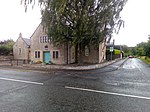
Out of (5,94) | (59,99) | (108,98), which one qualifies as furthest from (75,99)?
(5,94)

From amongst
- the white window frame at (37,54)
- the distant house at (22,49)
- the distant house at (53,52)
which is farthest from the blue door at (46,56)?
the distant house at (22,49)

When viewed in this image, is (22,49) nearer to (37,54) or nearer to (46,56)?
(37,54)

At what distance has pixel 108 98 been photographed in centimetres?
773

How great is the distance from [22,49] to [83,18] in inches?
820

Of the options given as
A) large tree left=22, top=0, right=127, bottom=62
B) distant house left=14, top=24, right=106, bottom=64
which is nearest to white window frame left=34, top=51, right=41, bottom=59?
distant house left=14, top=24, right=106, bottom=64

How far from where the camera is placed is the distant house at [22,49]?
119ft

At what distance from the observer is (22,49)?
37.2 m

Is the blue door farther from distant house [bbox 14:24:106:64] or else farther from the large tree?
the large tree

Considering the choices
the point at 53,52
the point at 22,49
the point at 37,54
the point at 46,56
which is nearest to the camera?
the point at 53,52

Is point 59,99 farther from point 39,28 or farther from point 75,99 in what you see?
point 39,28

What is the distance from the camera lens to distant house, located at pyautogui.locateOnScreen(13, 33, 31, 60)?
36.2m

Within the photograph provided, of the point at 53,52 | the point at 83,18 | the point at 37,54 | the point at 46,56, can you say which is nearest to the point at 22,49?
the point at 37,54

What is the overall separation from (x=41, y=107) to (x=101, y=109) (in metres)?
2.17

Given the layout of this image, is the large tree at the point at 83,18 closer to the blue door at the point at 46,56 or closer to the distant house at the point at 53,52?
the distant house at the point at 53,52
